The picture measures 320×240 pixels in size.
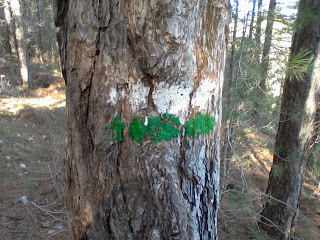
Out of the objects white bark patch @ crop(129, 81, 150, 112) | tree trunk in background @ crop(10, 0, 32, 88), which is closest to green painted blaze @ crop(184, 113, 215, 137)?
white bark patch @ crop(129, 81, 150, 112)

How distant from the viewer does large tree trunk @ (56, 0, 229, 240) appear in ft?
3.35

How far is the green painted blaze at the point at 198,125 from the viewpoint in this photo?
112 cm

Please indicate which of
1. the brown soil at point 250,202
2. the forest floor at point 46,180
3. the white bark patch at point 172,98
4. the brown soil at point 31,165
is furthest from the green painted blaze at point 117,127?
the brown soil at point 31,165

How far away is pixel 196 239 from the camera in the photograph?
3.76 ft

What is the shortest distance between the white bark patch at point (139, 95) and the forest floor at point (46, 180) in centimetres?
231

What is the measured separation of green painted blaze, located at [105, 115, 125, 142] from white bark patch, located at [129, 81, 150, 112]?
88mm

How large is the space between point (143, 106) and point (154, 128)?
4.1 inches

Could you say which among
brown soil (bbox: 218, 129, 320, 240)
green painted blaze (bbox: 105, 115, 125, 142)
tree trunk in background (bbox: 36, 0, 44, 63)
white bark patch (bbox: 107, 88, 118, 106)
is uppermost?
tree trunk in background (bbox: 36, 0, 44, 63)

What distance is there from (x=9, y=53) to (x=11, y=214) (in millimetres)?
15715

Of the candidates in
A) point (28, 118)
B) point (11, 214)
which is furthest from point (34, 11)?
point (11, 214)

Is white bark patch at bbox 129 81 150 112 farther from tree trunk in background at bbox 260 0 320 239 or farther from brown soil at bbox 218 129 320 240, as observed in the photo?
tree trunk in background at bbox 260 0 320 239

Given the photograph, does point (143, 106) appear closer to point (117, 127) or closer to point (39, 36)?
point (117, 127)

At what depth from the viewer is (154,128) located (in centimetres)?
107

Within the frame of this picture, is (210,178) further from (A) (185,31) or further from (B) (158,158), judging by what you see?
(A) (185,31)
